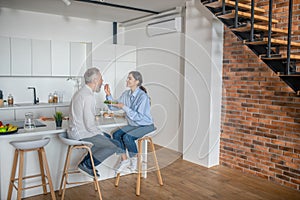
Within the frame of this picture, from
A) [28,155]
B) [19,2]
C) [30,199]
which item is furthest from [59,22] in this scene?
[30,199]

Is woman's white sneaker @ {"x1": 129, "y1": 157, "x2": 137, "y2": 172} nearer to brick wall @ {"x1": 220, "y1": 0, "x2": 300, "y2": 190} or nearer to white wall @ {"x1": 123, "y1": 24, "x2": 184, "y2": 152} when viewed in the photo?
white wall @ {"x1": 123, "y1": 24, "x2": 184, "y2": 152}

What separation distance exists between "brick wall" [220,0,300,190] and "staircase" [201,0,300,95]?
48 cm

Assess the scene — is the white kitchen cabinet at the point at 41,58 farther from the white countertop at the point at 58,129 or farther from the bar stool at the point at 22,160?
the bar stool at the point at 22,160

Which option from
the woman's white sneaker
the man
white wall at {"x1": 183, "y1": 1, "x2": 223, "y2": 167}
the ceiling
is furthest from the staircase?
the woman's white sneaker

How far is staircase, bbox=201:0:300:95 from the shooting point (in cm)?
268

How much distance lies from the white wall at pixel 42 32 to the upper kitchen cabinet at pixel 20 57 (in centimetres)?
16

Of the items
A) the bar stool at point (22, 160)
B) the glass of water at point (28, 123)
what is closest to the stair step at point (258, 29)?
the bar stool at point (22, 160)

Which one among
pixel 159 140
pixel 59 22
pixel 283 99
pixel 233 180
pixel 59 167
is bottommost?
pixel 233 180

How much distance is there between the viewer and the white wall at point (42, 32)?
474 cm

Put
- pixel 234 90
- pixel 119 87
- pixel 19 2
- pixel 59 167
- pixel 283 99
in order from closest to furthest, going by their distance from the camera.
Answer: pixel 119 87 → pixel 59 167 → pixel 283 99 → pixel 234 90 → pixel 19 2

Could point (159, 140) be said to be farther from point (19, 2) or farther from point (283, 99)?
point (19, 2)

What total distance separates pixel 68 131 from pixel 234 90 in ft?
7.76

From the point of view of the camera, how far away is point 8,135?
8.53 ft

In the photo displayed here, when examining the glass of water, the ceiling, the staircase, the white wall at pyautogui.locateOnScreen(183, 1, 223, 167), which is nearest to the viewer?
the staircase
